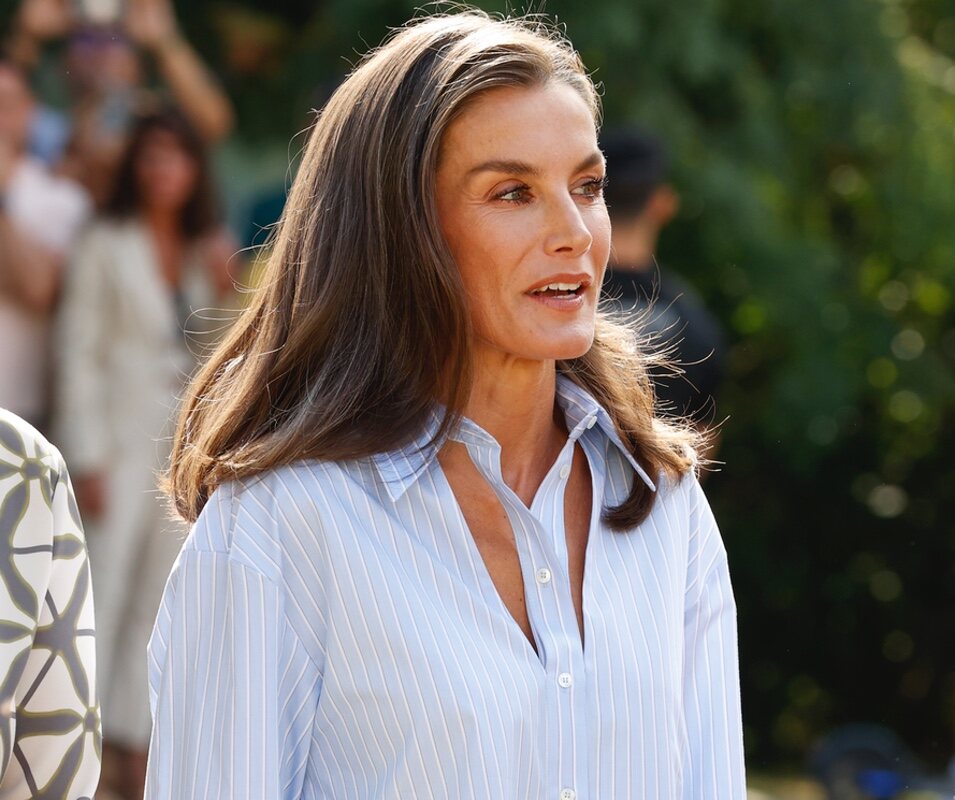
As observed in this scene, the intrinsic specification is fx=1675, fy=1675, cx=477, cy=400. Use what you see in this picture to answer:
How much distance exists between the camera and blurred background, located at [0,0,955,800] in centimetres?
569

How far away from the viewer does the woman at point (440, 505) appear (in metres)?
1.96

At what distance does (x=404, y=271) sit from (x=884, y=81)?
5358 mm

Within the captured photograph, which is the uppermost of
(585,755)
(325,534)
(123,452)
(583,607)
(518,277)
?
(518,277)

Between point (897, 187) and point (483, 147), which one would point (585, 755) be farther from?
point (897, 187)

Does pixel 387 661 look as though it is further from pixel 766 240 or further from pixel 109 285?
pixel 766 240

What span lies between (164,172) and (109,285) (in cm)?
46

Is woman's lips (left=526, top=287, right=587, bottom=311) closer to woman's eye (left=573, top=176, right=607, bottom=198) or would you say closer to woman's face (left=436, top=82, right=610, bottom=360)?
woman's face (left=436, top=82, right=610, bottom=360)

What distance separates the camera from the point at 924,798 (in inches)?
269

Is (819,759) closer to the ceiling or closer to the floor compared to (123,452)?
closer to the floor

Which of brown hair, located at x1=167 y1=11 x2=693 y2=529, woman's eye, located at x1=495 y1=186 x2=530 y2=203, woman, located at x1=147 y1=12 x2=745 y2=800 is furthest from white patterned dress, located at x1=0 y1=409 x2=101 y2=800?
woman's eye, located at x1=495 y1=186 x2=530 y2=203

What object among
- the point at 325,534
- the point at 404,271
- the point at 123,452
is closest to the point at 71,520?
the point at 325,534

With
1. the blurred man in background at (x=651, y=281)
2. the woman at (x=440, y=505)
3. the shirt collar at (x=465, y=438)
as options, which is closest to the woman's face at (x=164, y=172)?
the blurred man in background at (x=651, y=281)

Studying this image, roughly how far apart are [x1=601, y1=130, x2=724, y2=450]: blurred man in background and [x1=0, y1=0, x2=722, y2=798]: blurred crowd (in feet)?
0.27

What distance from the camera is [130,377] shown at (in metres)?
5.58
